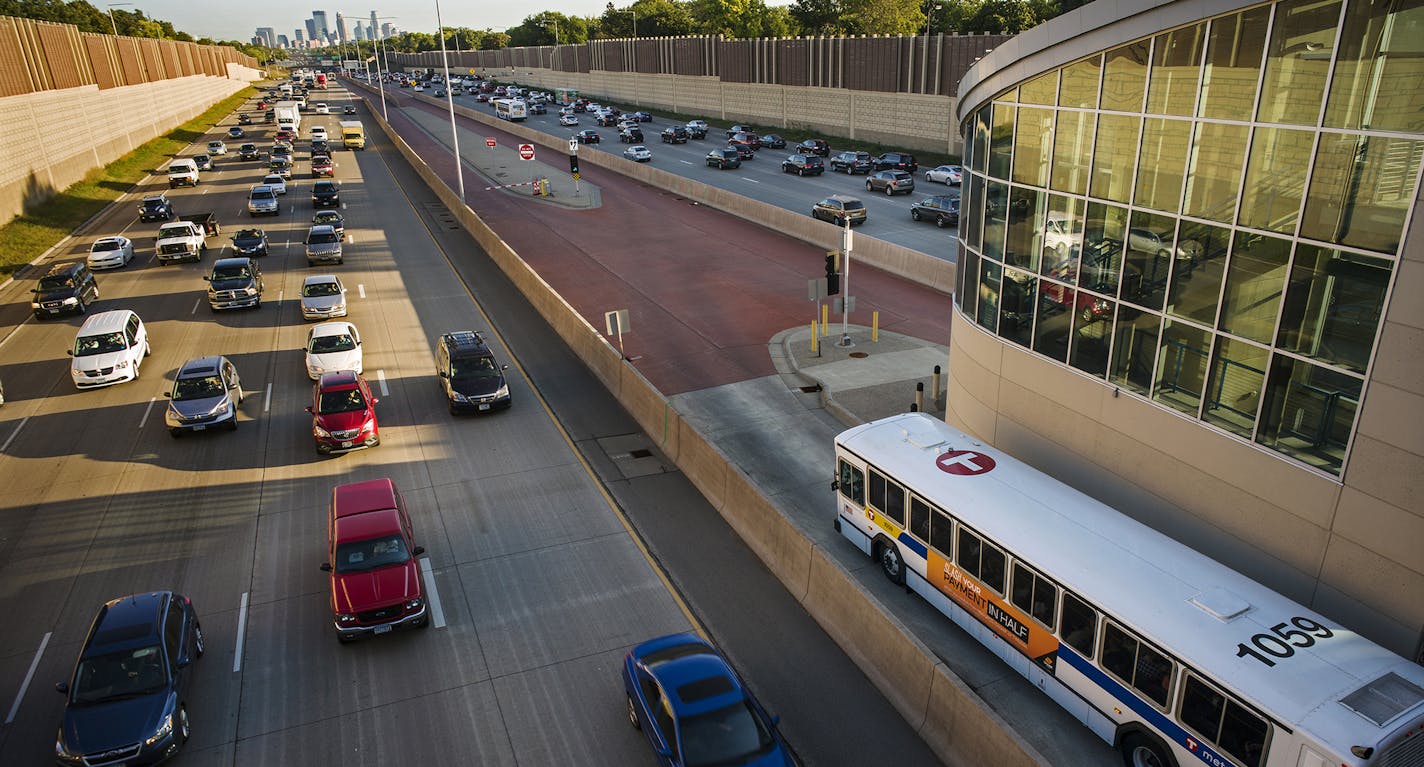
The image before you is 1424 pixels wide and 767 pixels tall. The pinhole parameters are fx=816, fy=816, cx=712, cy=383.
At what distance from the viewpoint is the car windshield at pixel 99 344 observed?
2556cm

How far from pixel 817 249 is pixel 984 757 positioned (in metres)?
32.0

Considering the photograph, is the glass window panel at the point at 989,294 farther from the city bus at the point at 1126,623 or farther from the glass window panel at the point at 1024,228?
the city bus at the point at 1126,623

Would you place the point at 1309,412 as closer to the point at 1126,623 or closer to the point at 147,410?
the point at 1126,623

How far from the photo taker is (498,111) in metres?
106

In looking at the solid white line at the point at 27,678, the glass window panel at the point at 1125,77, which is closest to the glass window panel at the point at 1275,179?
the glass window panel at the point at 1125,77

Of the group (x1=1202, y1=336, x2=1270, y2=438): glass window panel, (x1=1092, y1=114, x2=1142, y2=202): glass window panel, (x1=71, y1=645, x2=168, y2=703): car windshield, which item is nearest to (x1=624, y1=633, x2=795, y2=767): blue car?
(x1=71, y1=645, x2=168, y2=703): car windshield

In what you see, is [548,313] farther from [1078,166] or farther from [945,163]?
[945,163]

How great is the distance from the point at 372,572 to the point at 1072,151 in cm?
1478

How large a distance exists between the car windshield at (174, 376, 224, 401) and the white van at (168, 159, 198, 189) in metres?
51.9

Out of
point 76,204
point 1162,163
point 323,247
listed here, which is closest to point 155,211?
point 76,204

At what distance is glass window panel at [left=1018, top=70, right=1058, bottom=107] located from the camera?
1565 cm

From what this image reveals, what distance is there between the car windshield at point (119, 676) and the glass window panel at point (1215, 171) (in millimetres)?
17130

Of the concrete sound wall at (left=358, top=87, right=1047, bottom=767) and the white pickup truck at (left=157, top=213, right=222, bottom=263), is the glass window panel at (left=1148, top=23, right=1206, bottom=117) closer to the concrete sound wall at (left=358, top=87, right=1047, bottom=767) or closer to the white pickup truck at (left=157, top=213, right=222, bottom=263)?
the concrete sound wall at (left=358, top=87, right=1047, bottom=767)

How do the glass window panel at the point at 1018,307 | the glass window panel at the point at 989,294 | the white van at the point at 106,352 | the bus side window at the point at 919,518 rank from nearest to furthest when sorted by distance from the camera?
the bus side window at the point at 919,518 → the glass window panel at the point at 1018,307 → the glass window panel at the point at 989,294 → the white van at the point at 106,352
